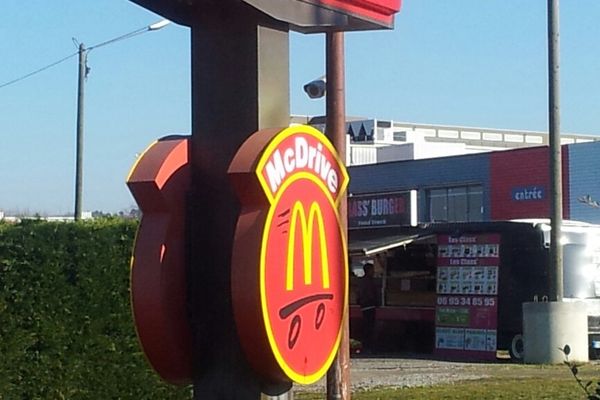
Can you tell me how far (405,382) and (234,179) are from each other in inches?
529

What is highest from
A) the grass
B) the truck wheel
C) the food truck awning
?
the food truck awning

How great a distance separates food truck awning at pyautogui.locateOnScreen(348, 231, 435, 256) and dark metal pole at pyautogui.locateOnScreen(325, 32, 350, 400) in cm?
1286

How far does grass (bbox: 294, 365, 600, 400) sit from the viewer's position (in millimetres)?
14344

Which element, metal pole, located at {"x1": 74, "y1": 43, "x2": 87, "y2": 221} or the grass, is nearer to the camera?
the grass

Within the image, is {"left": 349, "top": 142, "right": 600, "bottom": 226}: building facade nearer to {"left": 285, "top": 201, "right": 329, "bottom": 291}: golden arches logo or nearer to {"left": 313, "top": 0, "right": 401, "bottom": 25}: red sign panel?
A: {"left": 313, "top": 0, "right": 401, "bottom": 25}: red sign panel

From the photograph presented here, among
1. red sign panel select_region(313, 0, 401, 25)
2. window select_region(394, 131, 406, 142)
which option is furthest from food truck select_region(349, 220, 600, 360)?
window select_region(394, 131, 406, 142)

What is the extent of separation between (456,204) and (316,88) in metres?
28.5

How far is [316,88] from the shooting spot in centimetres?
1284

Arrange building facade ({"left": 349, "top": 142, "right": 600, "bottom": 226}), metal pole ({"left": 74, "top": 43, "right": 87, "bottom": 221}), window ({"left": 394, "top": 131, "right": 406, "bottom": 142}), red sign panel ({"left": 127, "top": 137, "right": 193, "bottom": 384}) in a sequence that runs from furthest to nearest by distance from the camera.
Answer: window ({"left": 394, "top": 131, "right": 406, "bottom": 142})
building facade ({"left": 349, "top": 142, "right": 600, "bottom": 226})
metal pole ({"left": 74, "top": 43, "right": 87, "bottom": 221})
red sign panel ({"left": 127, "top": 137, "right": 193, "bottom": 384})

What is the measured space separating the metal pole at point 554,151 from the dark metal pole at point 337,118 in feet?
33.7

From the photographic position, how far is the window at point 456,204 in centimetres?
4000

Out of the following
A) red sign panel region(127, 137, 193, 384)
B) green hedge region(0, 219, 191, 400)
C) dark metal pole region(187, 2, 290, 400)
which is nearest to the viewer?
red sign panel region(127, 137, 193, 384)

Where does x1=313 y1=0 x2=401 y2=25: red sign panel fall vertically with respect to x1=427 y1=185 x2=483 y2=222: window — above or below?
below

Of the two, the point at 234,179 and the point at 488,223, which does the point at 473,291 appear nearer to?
the point at 488,223
